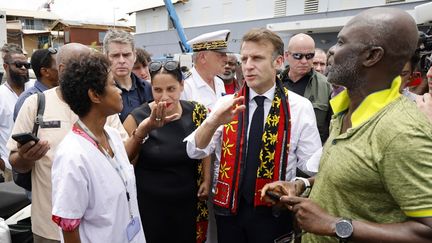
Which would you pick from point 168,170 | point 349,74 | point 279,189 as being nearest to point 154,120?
point 168,170

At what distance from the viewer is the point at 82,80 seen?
1741 mm

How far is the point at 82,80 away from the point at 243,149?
1.07m

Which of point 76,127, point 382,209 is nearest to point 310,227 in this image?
point 382,209

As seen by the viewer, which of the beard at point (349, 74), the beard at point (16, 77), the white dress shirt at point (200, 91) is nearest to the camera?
the beard at point (349, 74)

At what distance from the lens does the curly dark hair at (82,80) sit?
174 centimetres

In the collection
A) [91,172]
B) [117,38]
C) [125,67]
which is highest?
[117,38]

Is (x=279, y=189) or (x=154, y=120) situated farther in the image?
(x=154, y=120)

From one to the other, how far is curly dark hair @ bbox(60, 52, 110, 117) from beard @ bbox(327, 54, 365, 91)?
3.82ft

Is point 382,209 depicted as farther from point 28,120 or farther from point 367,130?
point 28,120

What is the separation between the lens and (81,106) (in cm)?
177

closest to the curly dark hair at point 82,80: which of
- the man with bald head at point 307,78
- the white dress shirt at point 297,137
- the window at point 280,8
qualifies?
the white dress shirt at point 297,137

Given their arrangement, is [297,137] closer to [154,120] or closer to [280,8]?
[154,120]

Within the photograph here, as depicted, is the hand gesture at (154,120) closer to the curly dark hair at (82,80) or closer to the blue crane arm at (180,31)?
the curly dark hair at (82,80)

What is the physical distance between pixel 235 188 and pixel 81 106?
3.54 feet
